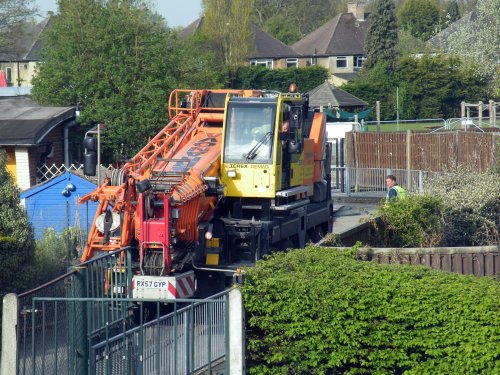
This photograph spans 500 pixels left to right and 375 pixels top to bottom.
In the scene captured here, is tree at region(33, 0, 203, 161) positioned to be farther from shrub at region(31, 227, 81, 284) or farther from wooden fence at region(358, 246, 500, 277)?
wooden fence at region(358, 246, 500, 277)

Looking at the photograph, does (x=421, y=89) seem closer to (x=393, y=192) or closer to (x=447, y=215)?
(x=393, y=192)

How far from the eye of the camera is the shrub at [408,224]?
17797mm

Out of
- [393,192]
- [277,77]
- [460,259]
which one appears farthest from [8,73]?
[460,259]

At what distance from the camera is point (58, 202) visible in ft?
72.4

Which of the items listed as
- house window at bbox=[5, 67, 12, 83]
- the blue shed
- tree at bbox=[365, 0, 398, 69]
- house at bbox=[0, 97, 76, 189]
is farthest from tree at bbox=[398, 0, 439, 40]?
the blue shed

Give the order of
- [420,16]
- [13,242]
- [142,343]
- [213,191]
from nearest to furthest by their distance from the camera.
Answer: [142,343]
[13,242]
[213,191]
[420,16]

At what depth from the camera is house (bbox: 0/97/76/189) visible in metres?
25.6

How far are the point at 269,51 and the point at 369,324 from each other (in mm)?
64947

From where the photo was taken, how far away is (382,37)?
7031cm

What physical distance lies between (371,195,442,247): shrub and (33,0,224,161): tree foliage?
14326 millimetres

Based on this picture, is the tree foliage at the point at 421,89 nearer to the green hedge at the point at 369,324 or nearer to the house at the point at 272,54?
the house at the point at 272,54

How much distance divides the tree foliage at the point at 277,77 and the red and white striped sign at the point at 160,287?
4737 centimetres

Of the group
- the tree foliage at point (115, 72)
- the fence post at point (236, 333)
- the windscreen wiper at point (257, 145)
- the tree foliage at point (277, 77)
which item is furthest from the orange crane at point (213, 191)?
the tree foliage at point (277, 77)

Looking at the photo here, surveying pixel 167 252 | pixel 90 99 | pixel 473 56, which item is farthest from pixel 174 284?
pixel 473 56
